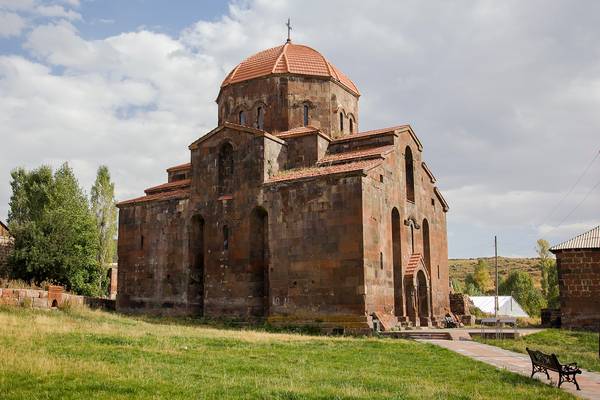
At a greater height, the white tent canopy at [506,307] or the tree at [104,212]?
the tree at [104,212]

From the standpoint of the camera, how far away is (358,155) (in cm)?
2066

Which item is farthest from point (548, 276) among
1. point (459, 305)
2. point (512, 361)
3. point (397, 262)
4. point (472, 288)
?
point (512, 361)

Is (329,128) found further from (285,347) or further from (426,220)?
(285,347)

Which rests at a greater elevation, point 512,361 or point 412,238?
point 412,238

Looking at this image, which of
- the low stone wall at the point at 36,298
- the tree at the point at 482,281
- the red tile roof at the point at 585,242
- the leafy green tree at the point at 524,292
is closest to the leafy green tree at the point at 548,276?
→ the leafy green tree at the point at 524,292

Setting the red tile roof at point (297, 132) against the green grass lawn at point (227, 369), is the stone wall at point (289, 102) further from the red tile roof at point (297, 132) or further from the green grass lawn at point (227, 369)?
the green grass lawn at point (227, 369)

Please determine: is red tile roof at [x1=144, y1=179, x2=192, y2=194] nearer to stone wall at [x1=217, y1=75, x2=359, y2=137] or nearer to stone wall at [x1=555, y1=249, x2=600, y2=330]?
stone wall at [x1=217, y1=75, x2=359, y2=137]

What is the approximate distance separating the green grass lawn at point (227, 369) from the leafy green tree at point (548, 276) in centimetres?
2646

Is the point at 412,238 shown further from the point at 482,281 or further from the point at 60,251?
the point at 482,281

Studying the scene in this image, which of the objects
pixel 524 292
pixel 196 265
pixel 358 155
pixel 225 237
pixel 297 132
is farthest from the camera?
pixel 524 292

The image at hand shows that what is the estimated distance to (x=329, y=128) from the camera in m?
23.7

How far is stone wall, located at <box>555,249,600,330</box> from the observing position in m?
21.6

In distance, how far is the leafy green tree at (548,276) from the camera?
37.7 metres

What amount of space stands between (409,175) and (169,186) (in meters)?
10.0
